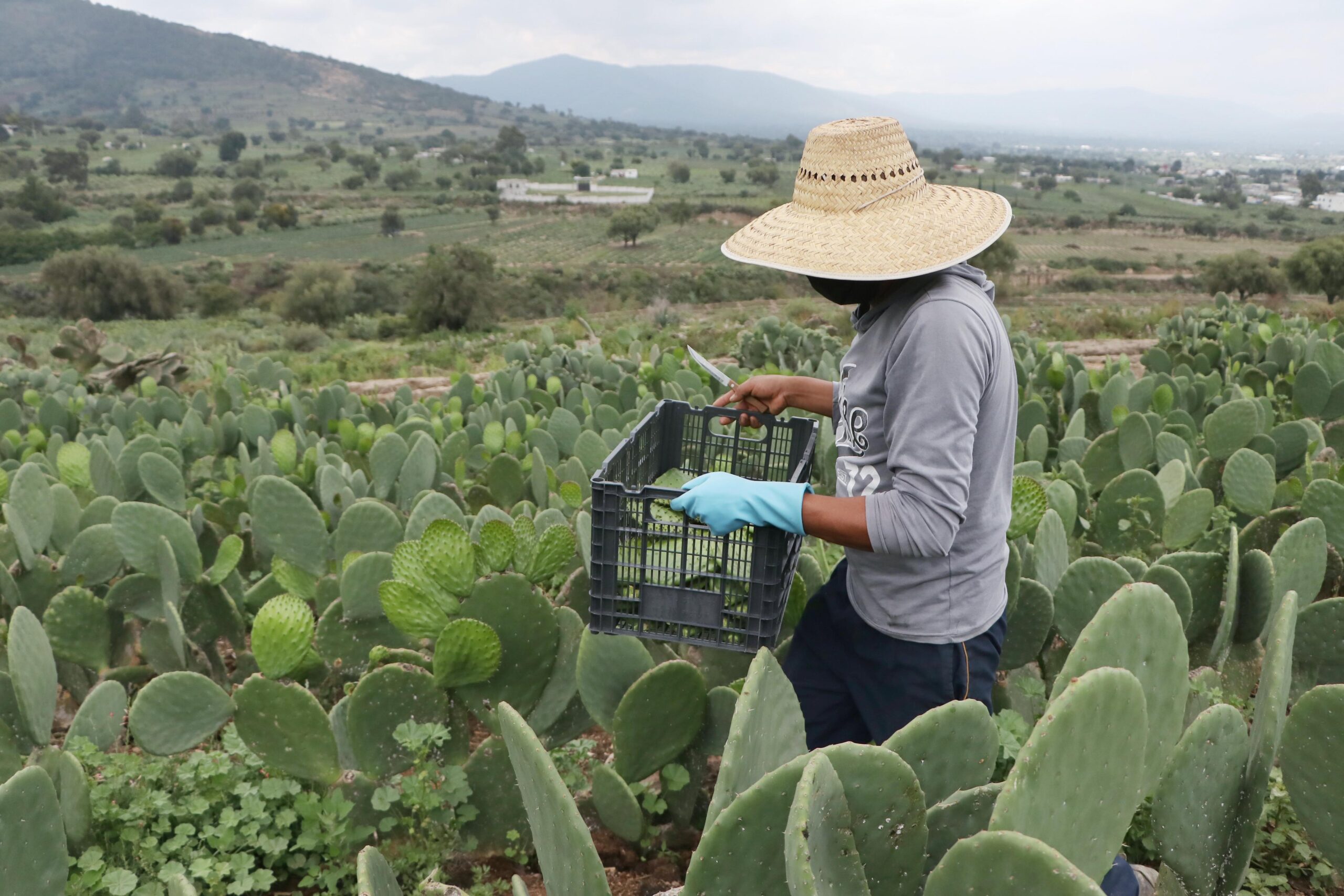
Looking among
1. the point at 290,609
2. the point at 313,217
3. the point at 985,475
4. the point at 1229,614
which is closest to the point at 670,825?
the point at 290,609

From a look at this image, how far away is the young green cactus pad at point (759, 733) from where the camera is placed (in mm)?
1229

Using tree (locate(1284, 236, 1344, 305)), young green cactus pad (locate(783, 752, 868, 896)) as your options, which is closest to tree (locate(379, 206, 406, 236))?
tree (locate(1284, 236, 1344, 305))

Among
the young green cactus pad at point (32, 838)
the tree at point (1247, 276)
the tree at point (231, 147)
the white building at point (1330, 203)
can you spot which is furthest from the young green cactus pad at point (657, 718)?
the tree at point (231, 147)

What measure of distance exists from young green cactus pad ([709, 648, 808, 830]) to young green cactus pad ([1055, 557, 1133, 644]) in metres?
1.01

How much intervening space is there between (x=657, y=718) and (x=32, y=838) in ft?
3.32

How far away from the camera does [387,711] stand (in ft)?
6.44

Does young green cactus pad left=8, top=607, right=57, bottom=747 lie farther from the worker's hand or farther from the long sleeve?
the long sleeve

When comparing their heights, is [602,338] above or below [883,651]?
below

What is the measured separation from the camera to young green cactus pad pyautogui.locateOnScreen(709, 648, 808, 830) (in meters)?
1.23

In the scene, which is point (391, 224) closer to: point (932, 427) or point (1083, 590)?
point (1083, 590)

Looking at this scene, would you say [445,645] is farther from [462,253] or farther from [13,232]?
[13,232]

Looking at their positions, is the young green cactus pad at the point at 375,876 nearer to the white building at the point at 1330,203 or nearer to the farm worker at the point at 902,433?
the farm worker at the point at 902,433

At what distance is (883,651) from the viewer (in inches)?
65.2

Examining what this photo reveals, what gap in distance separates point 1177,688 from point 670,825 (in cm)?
109
